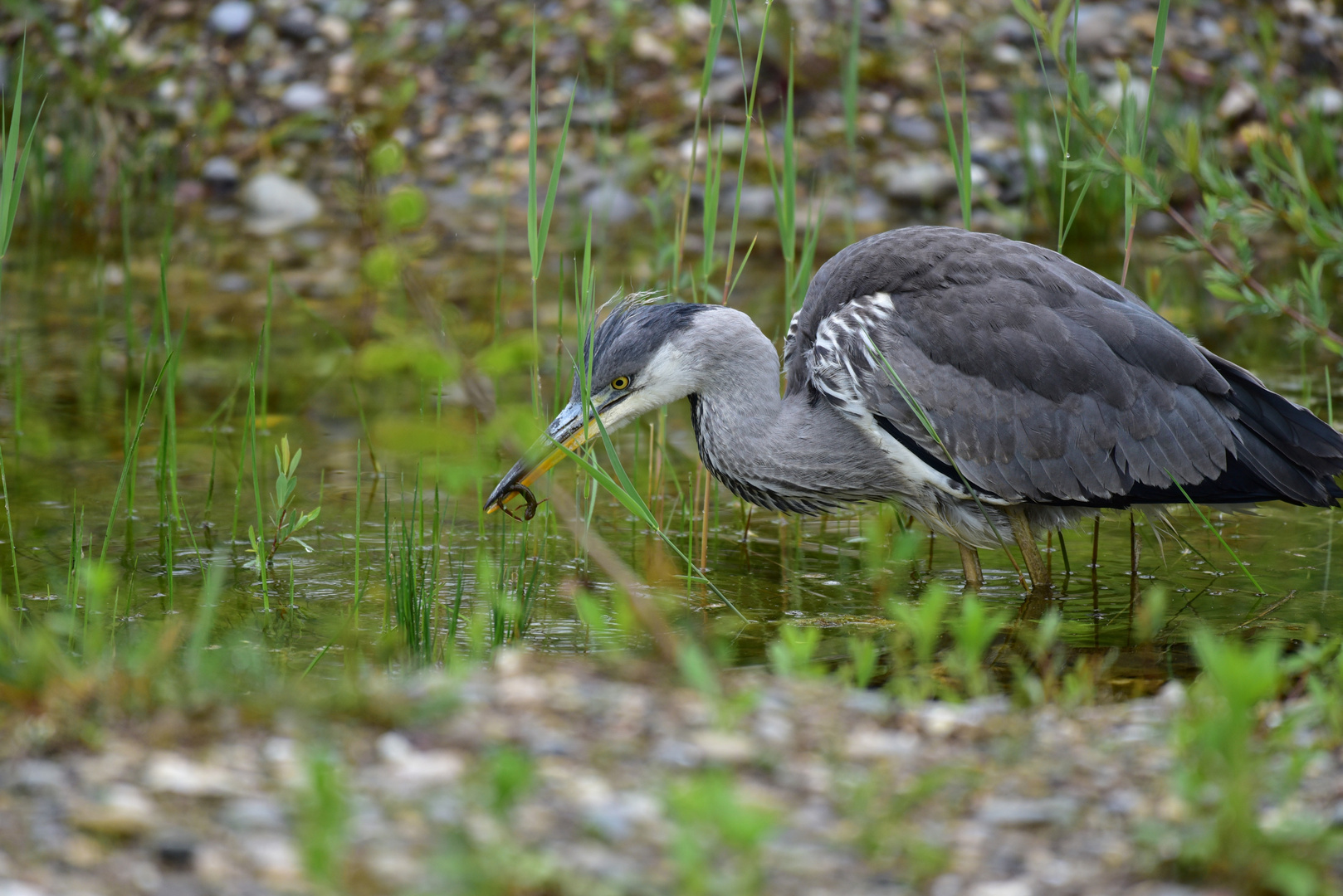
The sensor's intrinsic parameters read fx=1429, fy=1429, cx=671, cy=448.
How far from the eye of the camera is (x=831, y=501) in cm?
532

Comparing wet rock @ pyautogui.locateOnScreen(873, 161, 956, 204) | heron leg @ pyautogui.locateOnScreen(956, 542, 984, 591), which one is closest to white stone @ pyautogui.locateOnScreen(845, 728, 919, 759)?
heron leg @ pyautogui.locateOnScreen(956, 542, 984, 591)

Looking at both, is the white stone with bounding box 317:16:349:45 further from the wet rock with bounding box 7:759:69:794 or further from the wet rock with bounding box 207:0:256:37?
the wet rock with bounding box 7:759:69:794

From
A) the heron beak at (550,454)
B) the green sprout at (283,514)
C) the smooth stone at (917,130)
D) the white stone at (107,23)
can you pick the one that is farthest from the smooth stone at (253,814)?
the smooth stone at (917,130)

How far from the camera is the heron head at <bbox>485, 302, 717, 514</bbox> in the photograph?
506 centimetres

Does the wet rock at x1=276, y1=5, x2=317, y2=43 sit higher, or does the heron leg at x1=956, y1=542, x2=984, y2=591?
the wet rock at x1=276, y1=5, x2=317, y2=43

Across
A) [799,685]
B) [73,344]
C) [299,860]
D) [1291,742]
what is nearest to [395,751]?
[299,860]

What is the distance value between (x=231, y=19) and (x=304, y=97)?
3.86ft

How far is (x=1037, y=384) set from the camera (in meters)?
4.97

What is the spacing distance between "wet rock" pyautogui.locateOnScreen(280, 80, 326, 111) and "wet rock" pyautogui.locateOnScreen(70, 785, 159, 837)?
979cm

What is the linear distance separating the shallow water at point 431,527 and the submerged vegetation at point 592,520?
0.08ft

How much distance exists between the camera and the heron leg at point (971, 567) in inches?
209

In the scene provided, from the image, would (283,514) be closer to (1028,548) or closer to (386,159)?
(386,159)

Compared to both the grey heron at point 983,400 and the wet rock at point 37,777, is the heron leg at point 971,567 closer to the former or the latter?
the grey heron at point 983,400

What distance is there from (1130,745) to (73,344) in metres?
6.46
